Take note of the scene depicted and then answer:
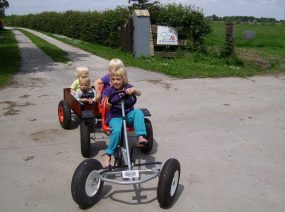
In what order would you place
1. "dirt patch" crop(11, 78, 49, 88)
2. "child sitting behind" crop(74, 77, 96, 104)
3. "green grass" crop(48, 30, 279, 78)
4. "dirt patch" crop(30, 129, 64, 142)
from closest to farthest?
1. "dirt patch" crop(30, 129, 64, 142)
2. "child sitting behind" crop(74, 77, 96, 104)
3. "dirt patch" crop(11, 78, 49, 88)
4. "green grass" crop(48, 30, 279, 78)

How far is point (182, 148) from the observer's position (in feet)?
16.4

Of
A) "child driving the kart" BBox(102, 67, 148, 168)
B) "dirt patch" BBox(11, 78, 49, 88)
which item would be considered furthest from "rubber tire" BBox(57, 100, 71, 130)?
"dirt patch" BBox(11, 78, 49, 88)

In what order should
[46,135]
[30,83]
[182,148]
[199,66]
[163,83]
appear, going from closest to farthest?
1. [182,148]
2. [46,135]
3. [30,83]
4. [163,83]
5. [199,66]

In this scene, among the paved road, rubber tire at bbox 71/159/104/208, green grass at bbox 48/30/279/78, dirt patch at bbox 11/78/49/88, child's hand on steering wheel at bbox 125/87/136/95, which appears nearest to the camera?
rubber tire at bbox 71/159/104/208

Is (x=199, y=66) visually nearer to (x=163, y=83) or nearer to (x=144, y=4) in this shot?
(x=163, y=83)

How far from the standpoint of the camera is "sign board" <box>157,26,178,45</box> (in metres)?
13.2

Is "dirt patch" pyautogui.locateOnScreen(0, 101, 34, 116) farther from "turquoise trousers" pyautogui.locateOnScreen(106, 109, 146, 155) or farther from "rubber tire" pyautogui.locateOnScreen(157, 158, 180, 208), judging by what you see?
"rubber tire" pyautogui.locateOnScreen(157, 158, 180, 208)

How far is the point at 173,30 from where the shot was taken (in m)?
13.4

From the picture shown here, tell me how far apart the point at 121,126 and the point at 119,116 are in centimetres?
24

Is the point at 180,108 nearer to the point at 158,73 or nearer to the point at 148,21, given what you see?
the point at 158,73

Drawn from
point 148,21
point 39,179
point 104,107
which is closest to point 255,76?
point 148,21

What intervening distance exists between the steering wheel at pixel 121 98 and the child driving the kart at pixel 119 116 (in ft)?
0.12

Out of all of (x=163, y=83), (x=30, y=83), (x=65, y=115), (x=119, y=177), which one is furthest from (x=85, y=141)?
(x=30, y=83)

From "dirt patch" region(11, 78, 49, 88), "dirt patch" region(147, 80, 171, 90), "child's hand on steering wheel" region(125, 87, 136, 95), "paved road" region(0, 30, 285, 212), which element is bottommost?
"paved road" region(0, 30, 285, 212)
